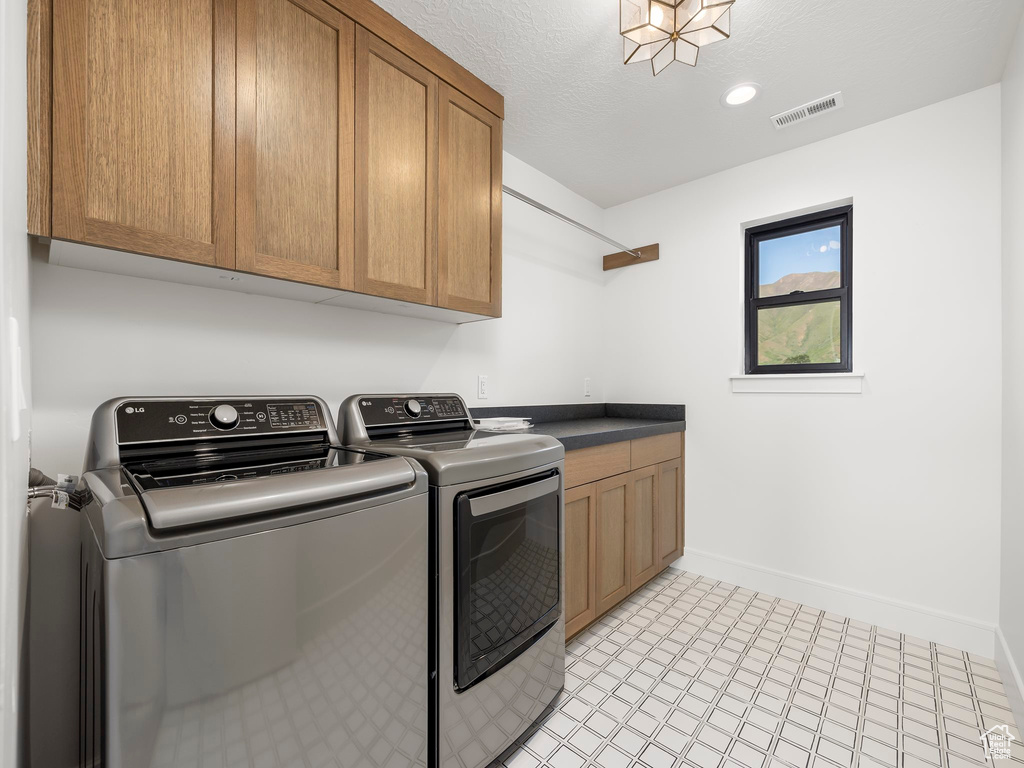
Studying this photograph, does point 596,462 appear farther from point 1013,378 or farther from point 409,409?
point 1013,378

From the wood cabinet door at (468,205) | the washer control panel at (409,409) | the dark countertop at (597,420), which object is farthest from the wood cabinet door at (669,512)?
the wood cabinet door at (468,205)

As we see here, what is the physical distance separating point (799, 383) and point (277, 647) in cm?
262

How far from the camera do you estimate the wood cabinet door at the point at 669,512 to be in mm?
2623

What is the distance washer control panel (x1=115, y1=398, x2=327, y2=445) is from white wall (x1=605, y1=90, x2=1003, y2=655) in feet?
7.62

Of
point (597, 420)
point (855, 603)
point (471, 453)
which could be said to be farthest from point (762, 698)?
point (597, 420)

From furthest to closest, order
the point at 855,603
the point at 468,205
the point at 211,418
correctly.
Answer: the point at 855,603
the point at 468,205
the point at 211,418

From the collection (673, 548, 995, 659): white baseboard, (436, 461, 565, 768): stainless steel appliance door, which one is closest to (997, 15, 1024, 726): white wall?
(673, 548, 995, 659): white baseboard

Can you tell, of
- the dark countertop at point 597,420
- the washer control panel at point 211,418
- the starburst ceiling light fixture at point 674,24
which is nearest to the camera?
the washer control panel at point 211,418

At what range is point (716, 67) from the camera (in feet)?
6.09

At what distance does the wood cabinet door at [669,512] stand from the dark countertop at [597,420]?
245mm

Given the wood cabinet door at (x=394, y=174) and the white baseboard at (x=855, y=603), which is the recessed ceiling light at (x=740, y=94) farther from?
the white baseboard at (x=855, y=603)

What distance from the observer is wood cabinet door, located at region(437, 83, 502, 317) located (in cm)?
180

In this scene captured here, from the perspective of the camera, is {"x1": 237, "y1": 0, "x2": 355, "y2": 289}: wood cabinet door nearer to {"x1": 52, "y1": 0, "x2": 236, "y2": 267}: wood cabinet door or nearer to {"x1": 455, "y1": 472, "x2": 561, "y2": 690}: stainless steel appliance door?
{"x1": 52, "y1": 0, "x2": 236, "y2": 267}: wood cabinet door

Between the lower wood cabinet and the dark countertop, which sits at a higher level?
the dark countertop
